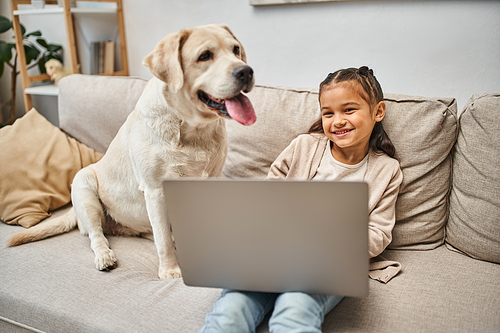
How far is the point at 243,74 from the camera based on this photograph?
114 centimetres

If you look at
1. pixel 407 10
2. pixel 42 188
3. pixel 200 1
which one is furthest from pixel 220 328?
pixel 200 1

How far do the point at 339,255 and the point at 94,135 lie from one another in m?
1.58

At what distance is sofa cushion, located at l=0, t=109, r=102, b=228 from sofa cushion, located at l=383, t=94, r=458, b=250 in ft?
4.96

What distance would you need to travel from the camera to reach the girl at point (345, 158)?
1.00m

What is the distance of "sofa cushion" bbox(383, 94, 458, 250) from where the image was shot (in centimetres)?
134

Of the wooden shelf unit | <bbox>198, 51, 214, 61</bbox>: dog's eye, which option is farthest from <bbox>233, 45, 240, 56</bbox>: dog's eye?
the wooden shelf unit

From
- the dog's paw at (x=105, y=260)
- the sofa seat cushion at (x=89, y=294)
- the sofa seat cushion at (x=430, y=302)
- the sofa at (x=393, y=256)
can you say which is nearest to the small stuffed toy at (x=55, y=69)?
the sofa at (x=393, y=256)

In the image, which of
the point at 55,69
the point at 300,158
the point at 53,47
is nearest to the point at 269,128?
the point at 300,158

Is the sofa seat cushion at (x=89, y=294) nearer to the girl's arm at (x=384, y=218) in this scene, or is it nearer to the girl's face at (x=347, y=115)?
the girl's arm at (x=384, y=218)

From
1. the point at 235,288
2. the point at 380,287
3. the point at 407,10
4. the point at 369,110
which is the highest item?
the point at 407,10

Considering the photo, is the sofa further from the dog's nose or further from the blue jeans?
the dog's nose

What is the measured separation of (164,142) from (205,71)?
0.29m

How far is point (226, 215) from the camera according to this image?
35.1 inches

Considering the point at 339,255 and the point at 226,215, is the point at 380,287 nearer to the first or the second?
the point at 339,255
